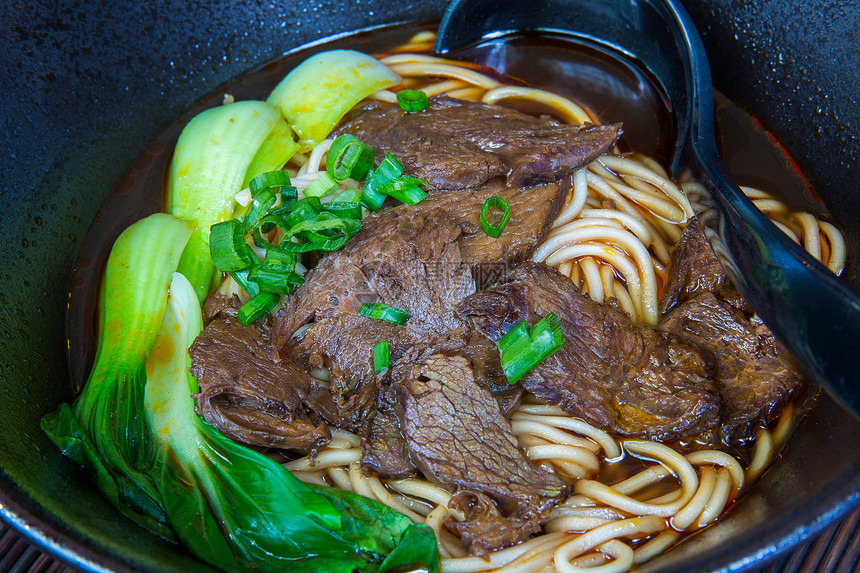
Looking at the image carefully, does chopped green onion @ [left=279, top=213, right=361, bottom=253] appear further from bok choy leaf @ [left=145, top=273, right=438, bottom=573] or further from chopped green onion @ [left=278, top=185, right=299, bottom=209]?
bok choy leaf @ [left=145, top=273, right=438, bottom=573]

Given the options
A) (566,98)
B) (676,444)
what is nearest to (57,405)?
(676,444)

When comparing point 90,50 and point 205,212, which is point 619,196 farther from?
point 90,50

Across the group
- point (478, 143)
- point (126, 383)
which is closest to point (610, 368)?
point (478, 143)

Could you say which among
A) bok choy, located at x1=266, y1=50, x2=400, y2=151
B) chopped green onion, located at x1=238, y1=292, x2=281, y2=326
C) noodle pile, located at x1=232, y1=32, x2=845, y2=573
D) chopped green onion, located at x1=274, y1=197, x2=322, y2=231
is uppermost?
bok choy, located at x1=266, y1=50, x2=400, y2=151

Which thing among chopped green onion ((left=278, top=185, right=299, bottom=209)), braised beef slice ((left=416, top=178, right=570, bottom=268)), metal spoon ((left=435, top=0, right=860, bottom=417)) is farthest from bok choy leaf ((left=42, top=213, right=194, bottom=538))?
metal spoon ((left=435, top=0, right=860, bottom=417))

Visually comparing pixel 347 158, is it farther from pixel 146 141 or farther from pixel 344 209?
pixel 146 141

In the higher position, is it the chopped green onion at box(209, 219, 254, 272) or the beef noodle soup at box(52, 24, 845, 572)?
the chopped green onion at box(209, 219, 254, 272)
